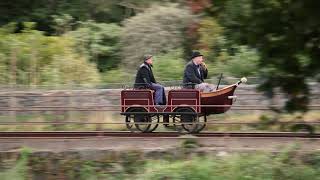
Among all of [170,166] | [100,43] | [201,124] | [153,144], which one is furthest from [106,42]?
[170,166]

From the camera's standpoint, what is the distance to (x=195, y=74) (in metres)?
12.4

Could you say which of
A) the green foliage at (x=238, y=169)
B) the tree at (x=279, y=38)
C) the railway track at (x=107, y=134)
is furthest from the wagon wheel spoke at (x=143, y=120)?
the tree at (x=279, y=38)

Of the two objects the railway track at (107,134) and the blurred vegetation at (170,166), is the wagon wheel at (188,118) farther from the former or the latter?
the blurred vegetation at (170,166)

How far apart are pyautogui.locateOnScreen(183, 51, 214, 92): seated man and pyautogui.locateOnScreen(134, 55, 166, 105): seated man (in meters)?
0.51

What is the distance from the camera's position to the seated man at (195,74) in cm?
1229

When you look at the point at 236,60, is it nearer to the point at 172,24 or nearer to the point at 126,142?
the point at 172,24

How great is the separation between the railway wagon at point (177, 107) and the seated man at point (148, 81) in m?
0.12

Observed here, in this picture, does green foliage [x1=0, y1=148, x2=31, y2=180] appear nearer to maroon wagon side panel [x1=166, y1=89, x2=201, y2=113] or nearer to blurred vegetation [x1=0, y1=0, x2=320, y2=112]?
maroon wagon side panel [x1=166, y1=89, x2=201, y2=113]

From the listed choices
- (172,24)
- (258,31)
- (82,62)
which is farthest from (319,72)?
(172,24)

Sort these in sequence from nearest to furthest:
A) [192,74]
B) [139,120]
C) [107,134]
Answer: [107,134] → [192,74] → [139,120]

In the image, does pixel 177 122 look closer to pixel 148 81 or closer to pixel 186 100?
pixel 186 100

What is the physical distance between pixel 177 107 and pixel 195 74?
2.45 feet

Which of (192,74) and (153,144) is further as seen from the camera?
(192,74)

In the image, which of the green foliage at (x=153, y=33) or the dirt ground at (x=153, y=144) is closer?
the dirt ground at (x=153, y=144)
